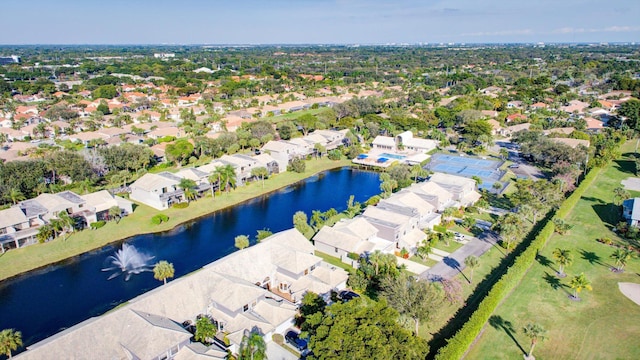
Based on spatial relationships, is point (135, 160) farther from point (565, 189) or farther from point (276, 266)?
point (565, 189)

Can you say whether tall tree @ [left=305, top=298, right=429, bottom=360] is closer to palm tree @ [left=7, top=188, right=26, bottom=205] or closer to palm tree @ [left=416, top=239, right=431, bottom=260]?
palm tree @ [left=416, top=239, right=431, bottom=260]

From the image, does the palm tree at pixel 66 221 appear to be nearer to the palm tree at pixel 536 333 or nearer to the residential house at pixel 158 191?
the residential house at pixel 158 191

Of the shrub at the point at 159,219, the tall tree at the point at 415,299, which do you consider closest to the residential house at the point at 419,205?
the tall tree at the point at 415,299

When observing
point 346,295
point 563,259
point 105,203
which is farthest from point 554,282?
point 105,203

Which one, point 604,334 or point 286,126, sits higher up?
point 286,126

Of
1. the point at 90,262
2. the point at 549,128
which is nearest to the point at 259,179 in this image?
the point at 90,262

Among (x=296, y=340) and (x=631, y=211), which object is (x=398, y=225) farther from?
(x=631, y=211)
